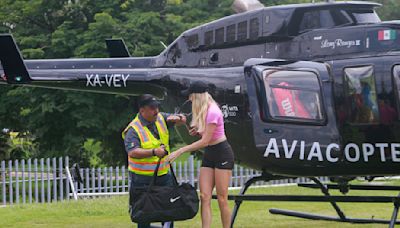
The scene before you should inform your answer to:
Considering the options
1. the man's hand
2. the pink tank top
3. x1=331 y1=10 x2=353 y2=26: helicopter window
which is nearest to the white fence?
x1=331 y1=10 x2=353 y2=26: helicopter window

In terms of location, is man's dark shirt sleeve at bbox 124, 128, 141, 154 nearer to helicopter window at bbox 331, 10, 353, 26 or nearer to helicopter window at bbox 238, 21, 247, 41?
helicopter window at bbox 238, 21, 247, 41

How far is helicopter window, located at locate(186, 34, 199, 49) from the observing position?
11398 millimetres

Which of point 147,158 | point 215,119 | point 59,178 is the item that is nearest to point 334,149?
point 215,119

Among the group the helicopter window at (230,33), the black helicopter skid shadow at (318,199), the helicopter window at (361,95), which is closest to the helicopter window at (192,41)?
the helicopter window at (230,33)

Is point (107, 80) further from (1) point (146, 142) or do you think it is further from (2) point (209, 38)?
(1) point (146, 142)

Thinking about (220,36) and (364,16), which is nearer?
(364,16)

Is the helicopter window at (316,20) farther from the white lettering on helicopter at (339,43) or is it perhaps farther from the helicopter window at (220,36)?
the helicopter window at (220,36)

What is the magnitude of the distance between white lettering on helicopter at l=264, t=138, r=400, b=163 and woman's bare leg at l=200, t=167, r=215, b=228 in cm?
123

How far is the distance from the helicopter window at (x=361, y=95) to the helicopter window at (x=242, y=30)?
6.54 feet

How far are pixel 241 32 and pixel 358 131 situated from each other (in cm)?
249

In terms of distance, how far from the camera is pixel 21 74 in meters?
11.9

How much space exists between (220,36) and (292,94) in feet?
7.14

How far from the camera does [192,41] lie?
453 inches

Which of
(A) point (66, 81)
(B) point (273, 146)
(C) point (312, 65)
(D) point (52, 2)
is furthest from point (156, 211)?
(D) point (52, 2)
